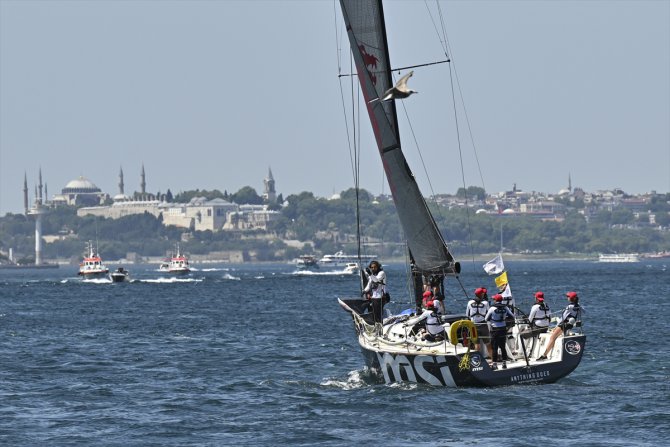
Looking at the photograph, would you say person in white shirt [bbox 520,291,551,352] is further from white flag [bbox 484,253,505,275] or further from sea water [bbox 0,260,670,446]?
white flag [bbox 484,253,505,275]

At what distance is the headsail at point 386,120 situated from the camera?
3597cm

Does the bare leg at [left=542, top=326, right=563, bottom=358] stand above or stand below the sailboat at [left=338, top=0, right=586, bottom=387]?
below

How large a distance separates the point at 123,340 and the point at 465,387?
24206mm

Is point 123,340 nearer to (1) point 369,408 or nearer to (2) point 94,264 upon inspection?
(1) point 369,408

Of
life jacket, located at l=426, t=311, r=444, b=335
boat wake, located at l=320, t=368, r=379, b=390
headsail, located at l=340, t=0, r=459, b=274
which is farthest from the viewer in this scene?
headsail, located at l=340, t=0, r=459, b=274

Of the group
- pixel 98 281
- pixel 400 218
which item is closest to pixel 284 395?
pixel 400 218

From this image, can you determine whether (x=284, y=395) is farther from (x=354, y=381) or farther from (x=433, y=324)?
(x=433, y=324)

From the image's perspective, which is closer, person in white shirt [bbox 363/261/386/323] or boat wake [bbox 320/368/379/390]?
boat wake [bbox 320/368/379/390]

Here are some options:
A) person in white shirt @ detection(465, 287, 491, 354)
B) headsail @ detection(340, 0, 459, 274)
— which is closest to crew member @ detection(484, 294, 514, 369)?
person in white shirt @ detection(465, 287, 491, 354)

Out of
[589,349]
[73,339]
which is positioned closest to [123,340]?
[73,339]

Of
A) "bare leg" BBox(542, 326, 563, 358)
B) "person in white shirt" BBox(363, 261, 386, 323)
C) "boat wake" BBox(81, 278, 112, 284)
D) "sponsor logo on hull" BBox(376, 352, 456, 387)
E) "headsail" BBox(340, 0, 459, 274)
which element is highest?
"headsail" BBox(340, 0, 459, 274)

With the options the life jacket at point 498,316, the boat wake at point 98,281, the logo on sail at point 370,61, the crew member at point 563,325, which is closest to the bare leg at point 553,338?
the crew member at point 563,325

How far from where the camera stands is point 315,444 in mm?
27750

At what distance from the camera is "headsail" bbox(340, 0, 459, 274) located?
1416 inches
